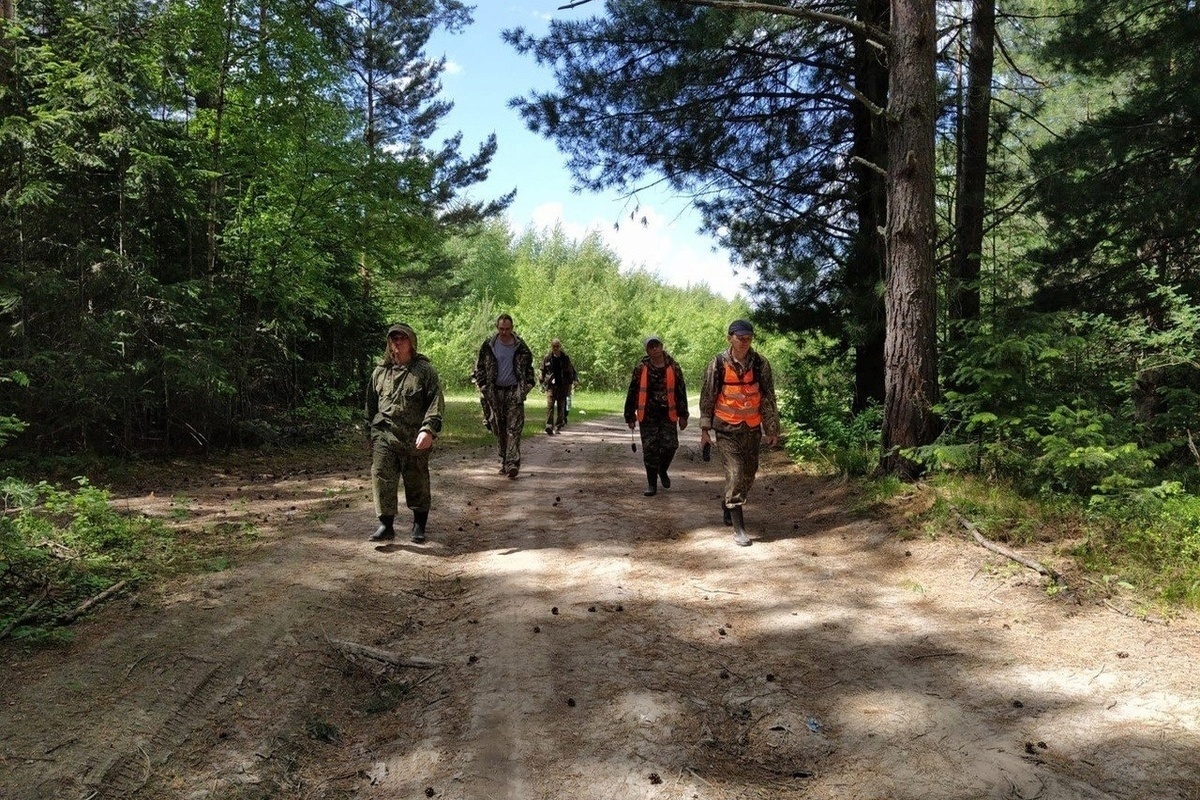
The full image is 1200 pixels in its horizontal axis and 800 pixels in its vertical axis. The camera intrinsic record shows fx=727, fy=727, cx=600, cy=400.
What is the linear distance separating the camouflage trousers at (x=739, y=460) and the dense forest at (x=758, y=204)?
1.78m

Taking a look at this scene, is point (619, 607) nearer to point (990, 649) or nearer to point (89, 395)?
point (990, 649)

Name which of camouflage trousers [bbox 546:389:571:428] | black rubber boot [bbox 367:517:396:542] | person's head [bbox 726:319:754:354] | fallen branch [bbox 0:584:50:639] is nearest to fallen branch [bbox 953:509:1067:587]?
person's head [bbox 726:319:754:354]

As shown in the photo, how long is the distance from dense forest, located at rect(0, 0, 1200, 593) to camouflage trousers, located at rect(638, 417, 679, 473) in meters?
2.44

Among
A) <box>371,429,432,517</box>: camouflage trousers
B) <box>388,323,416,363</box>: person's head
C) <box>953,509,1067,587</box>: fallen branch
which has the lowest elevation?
<box>953,509,1067,587</box>: fallen branch

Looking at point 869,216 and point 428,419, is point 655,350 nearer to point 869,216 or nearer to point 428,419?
point 428,419

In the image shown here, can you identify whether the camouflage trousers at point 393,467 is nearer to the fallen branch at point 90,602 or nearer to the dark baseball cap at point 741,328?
the fallen branch at point 90,602

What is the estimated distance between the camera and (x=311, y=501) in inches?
343

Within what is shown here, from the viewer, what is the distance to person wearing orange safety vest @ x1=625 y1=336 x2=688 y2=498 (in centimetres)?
986

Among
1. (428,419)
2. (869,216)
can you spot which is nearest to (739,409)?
(428,419)

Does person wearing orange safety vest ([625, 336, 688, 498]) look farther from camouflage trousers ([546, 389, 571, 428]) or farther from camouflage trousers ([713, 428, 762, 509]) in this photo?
camouflage trousers ([546, 389, 571, 428])

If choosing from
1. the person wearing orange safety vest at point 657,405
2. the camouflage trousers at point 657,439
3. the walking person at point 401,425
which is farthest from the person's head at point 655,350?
the walking person at point 401,425

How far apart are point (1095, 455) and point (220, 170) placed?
12.2 m

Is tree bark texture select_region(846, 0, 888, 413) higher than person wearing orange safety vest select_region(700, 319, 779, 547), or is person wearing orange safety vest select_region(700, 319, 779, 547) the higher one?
tree bark texture select_region(846, 0, 888, 413)

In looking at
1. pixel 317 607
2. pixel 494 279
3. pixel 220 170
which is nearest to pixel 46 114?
pixel 220 170
